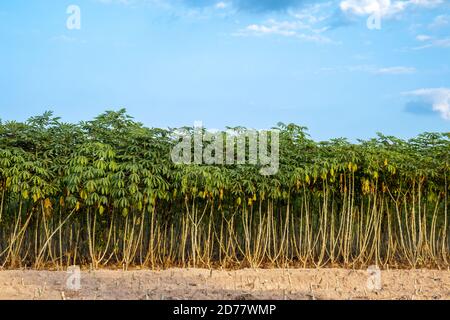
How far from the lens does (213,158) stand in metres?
8.44

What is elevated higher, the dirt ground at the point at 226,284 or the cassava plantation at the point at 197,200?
the cassava plantation at the point at 197,200

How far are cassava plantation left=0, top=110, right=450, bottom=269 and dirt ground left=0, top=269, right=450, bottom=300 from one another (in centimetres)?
65

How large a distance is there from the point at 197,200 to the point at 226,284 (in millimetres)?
1773

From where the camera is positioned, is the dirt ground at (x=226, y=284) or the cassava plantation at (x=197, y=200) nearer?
the dirt ground at (x=226, y=284)

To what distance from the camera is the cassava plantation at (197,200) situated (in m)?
8.08

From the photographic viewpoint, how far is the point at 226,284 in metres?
7.27

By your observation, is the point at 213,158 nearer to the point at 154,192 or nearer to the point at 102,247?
the point at 154,192

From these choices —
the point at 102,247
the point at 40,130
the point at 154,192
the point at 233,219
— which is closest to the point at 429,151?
the point at 233,219

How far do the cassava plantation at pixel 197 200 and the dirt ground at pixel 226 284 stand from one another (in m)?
0.65

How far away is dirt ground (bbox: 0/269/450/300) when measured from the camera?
6.41m

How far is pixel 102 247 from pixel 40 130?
74.1 inches
